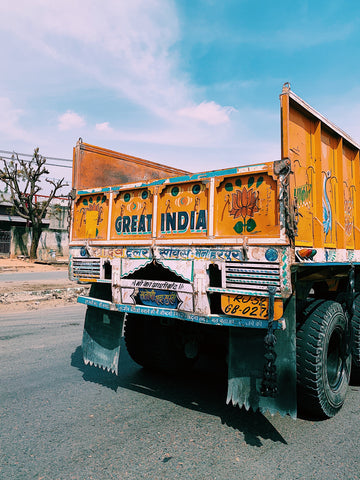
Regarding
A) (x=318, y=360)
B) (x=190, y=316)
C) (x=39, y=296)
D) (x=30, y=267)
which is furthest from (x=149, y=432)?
(x=30, y=267)

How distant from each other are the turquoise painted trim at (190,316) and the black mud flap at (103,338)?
0.24 meters

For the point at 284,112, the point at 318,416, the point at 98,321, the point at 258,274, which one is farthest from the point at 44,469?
the point at 284,112

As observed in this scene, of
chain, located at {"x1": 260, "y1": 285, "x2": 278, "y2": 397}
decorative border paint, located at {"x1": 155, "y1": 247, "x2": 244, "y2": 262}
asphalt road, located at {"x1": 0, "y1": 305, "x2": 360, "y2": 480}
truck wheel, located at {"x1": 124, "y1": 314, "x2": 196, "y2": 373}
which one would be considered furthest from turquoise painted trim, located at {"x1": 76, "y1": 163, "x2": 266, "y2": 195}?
asphalt road, located at {"x1": 0, "y1": 305, "x2": 360, "y2": 480}

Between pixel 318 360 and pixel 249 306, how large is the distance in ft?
2.82

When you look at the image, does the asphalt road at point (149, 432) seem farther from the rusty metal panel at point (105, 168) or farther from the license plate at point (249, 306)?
the rusty metal panel at point (105, 168)

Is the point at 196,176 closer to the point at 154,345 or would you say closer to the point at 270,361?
the point at 270,361

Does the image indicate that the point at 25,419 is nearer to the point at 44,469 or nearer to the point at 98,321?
the point at 44,469

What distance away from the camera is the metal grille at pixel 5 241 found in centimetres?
2892

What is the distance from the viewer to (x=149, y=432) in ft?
10.4

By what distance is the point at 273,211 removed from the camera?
9.86 feet

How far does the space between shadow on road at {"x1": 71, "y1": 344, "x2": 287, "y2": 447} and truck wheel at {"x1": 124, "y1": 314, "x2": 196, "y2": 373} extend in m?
0.17

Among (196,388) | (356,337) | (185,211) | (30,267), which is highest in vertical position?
(185,211)

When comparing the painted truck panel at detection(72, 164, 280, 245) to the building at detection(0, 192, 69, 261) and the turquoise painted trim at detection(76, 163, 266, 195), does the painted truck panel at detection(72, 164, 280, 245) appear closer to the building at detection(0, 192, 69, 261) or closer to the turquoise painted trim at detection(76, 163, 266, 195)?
the turquoise painted trim at detection(76, 163, 266, 195)

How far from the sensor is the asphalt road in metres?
2.61
